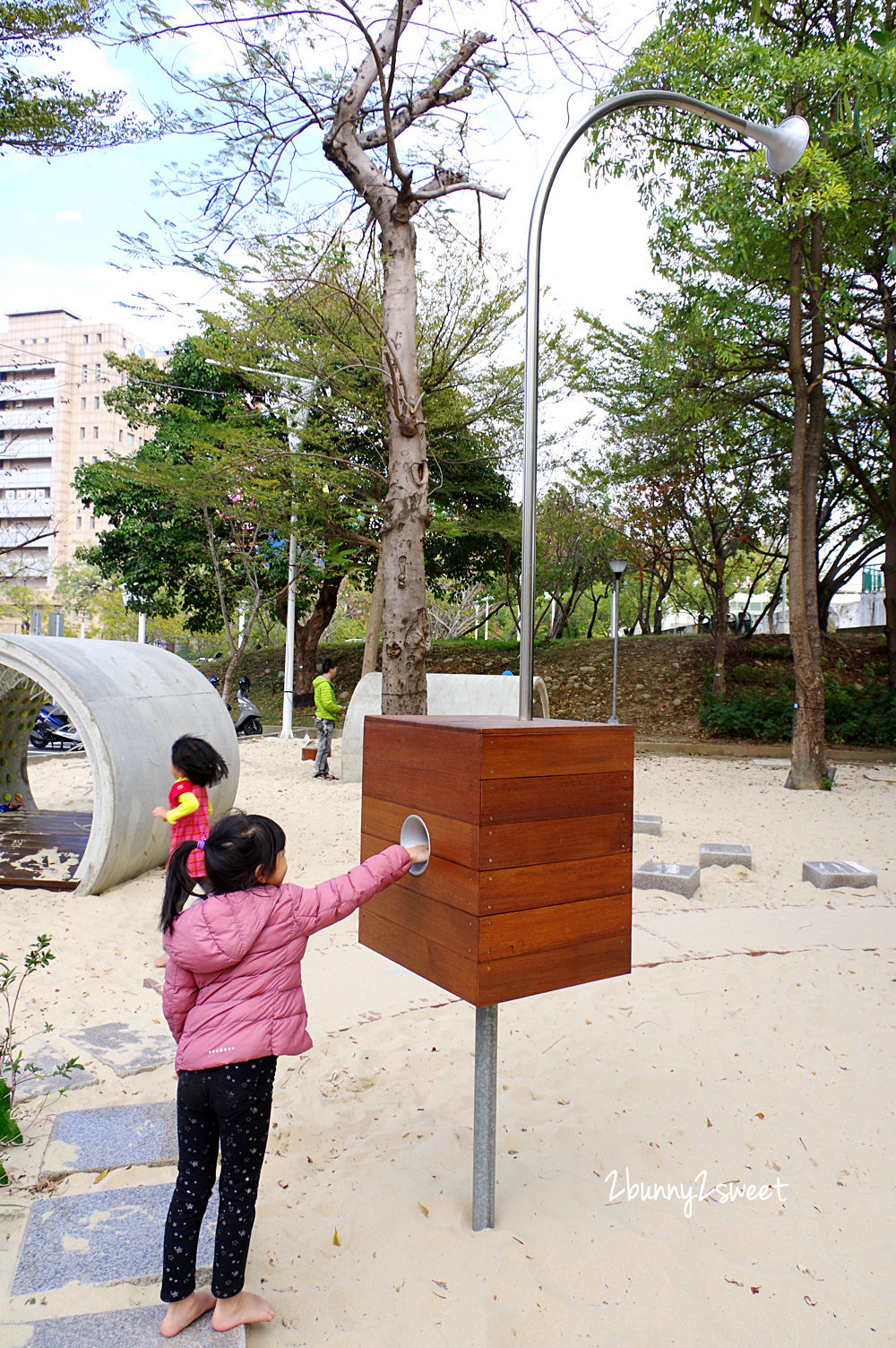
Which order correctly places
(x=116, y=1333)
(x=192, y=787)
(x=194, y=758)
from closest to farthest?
(x=116, y=1333) < (x=194, y=758) < (x=192, y=787)

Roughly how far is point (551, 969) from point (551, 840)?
1.24 ft

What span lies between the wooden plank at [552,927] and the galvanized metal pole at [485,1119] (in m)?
0.31

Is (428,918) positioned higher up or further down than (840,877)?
higher up

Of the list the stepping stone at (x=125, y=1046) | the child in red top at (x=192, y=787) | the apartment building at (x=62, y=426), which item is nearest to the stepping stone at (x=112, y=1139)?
the stepping stone at (x=125, y=1046)

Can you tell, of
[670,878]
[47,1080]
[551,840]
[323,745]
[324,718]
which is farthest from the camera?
[324,718]

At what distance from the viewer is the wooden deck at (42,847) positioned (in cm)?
617

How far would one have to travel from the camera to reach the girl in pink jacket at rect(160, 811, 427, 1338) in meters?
2.18

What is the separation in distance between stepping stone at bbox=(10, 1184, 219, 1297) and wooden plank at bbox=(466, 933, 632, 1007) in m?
1.07

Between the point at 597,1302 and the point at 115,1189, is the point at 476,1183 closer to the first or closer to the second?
the point at 597,1302

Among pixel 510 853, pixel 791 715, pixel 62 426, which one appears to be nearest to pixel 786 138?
pixel 510 853

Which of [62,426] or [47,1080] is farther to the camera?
[62,426]

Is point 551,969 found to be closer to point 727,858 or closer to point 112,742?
point 112,742

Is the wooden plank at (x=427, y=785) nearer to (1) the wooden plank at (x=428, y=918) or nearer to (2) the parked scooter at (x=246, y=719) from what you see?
(1) the wooden plank at (x=428, y=918)

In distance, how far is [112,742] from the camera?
6.12 meters
